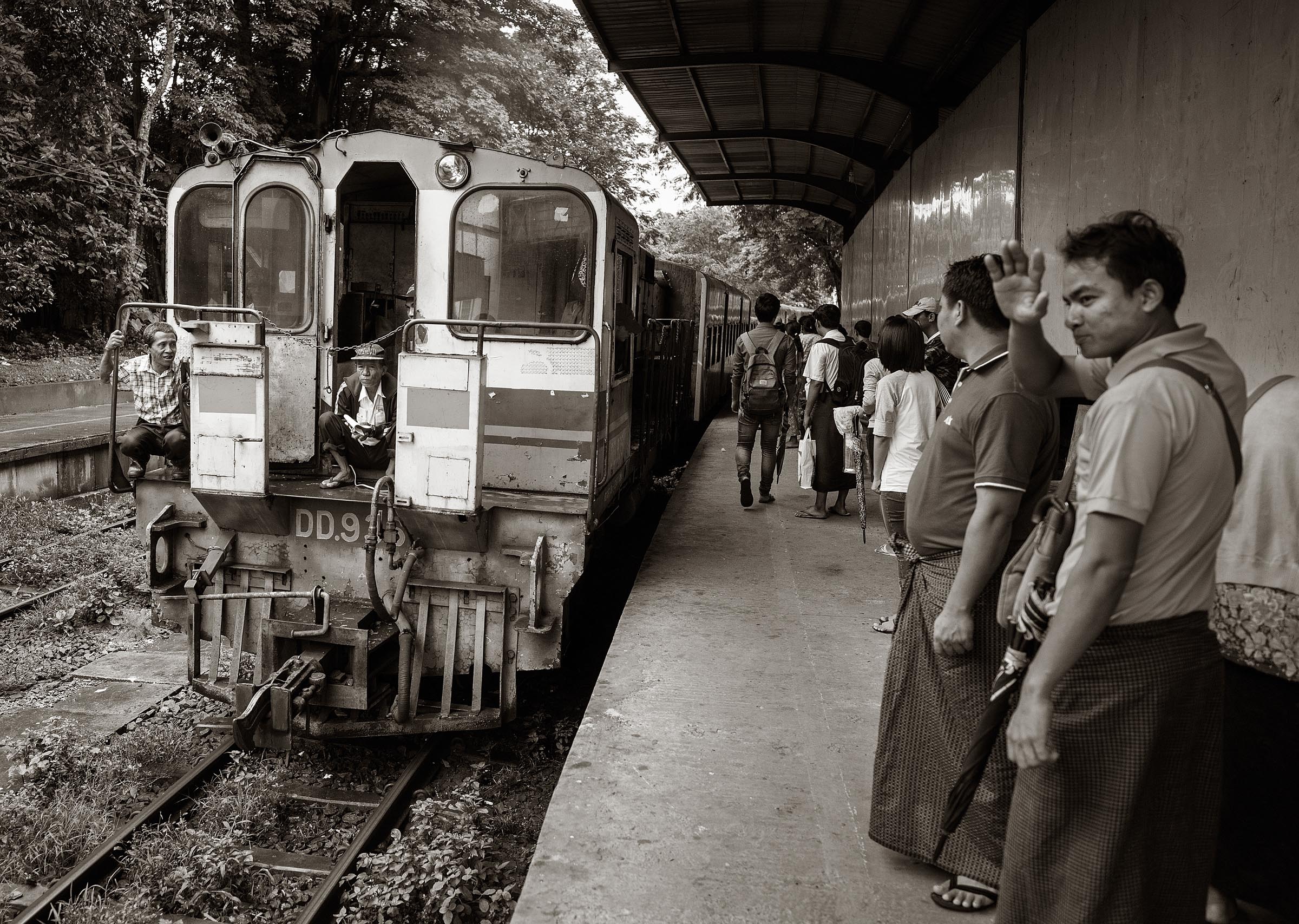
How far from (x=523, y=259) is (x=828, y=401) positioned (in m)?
3.48

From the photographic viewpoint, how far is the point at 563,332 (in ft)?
19.3

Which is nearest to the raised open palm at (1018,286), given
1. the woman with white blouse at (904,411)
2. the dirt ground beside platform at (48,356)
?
the woman with white blouse at (904,411)

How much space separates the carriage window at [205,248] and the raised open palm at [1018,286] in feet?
16.8

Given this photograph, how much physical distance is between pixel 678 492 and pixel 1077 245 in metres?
Result: 7.67

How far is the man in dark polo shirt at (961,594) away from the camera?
112 inches

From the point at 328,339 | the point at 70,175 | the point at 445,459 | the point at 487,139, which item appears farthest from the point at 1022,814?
the point at 487,139

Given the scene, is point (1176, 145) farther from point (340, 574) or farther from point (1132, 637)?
point (340, 574)

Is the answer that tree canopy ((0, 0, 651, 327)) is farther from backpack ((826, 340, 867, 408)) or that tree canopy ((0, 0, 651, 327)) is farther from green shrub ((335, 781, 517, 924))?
green shrub ((335, 781, 517, 924))

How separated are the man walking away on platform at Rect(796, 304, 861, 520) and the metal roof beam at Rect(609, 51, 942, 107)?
2394 mm

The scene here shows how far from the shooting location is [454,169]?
5.83 meters

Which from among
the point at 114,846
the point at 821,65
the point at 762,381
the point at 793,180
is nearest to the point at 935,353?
the point at 762,381

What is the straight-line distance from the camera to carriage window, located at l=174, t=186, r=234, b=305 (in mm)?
6242

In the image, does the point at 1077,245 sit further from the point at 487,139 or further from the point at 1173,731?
the point at 487,139

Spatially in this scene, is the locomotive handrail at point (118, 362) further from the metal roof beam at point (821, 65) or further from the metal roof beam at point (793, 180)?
the metal roof beam at point (793, 180)
